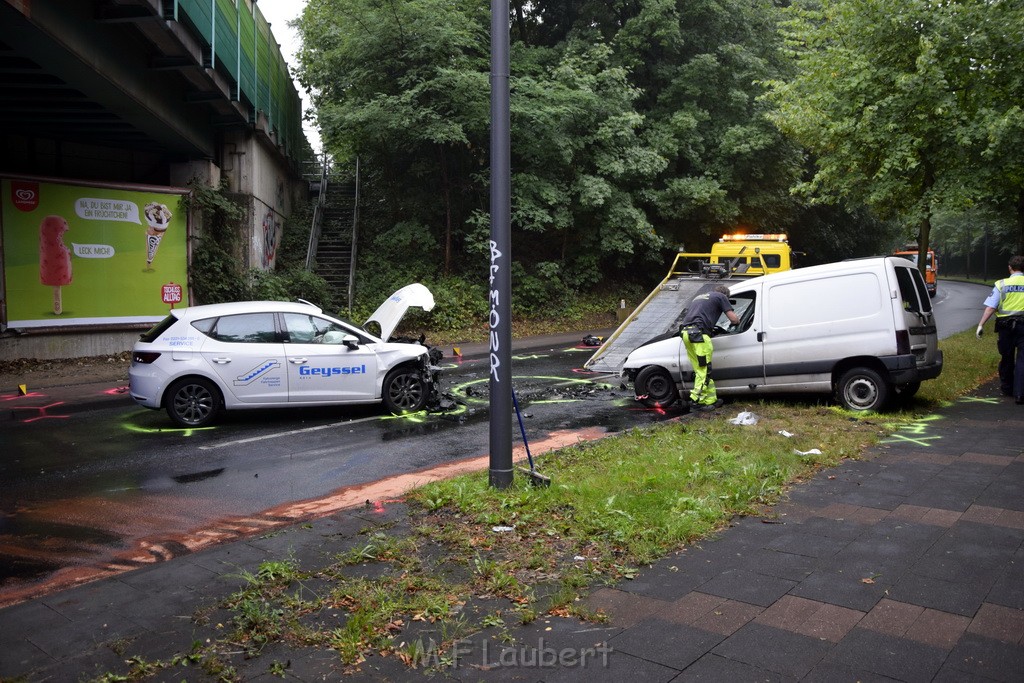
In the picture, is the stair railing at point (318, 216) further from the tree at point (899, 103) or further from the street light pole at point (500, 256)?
the street light pole at point (500, 256)

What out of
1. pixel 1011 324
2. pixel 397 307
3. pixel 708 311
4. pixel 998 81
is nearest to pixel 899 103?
pixel 998 81

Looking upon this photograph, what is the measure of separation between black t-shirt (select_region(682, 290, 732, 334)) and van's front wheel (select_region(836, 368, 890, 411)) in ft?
5.77

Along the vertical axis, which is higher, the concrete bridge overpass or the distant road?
the concrete bridge overpass

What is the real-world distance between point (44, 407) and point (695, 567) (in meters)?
10.7

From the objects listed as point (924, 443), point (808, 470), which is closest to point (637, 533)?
point (808, 470)

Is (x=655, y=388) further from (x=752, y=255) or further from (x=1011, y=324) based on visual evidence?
(x=752, y=255)

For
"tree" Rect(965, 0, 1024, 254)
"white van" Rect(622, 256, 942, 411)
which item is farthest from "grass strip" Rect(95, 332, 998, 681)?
"tree" Rect(965, 0, 1024, 254)

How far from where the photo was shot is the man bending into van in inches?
406

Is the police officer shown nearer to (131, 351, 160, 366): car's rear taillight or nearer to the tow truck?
the tow truck

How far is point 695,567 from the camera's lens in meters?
4.54

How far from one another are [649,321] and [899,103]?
6345mm

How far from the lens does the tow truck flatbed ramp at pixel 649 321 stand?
14118mm

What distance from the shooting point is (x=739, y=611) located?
3.91m

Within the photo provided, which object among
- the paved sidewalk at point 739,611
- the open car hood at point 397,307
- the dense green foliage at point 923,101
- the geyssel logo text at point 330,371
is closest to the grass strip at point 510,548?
the paved sidewalk at point 739,611
